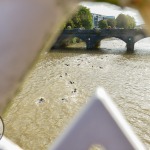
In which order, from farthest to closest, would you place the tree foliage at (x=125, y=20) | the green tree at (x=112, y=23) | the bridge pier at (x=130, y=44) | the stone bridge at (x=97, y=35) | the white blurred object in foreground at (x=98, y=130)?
the green tree at (x=112, y=23) < the tree foliage at (x=125, y=20) < the stone bridge at (x=97, y=35) < the bridge pier at (x=130, y=44) < the white blurred object in foreground at (x=98, y=130)

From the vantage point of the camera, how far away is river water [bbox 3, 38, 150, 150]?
8836 millimetres

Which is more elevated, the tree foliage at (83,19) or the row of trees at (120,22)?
the tree foliage at (83,19)

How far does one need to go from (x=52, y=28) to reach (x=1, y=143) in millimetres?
757

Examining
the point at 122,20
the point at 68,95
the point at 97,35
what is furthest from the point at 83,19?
the point at 68,95

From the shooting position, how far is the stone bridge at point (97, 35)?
2578 centimetres

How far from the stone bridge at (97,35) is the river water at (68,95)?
6.08 m

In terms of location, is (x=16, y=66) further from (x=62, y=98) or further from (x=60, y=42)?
(x=60, y=42)

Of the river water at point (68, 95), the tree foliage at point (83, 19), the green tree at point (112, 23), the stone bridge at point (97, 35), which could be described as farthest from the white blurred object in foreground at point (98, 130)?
the green tree at point (112, 23)

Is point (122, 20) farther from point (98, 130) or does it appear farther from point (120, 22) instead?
point (98, 130)

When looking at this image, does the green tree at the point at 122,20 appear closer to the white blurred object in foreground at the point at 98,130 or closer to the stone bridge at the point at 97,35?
the stone bridge at the point at 97,35

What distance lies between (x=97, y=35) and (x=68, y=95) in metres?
15.6

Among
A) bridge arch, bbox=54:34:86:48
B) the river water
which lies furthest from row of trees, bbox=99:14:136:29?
the river water

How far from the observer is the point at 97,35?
2683cm

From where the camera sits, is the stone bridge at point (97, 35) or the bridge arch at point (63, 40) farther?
the bridge arch at point (63, 40)
